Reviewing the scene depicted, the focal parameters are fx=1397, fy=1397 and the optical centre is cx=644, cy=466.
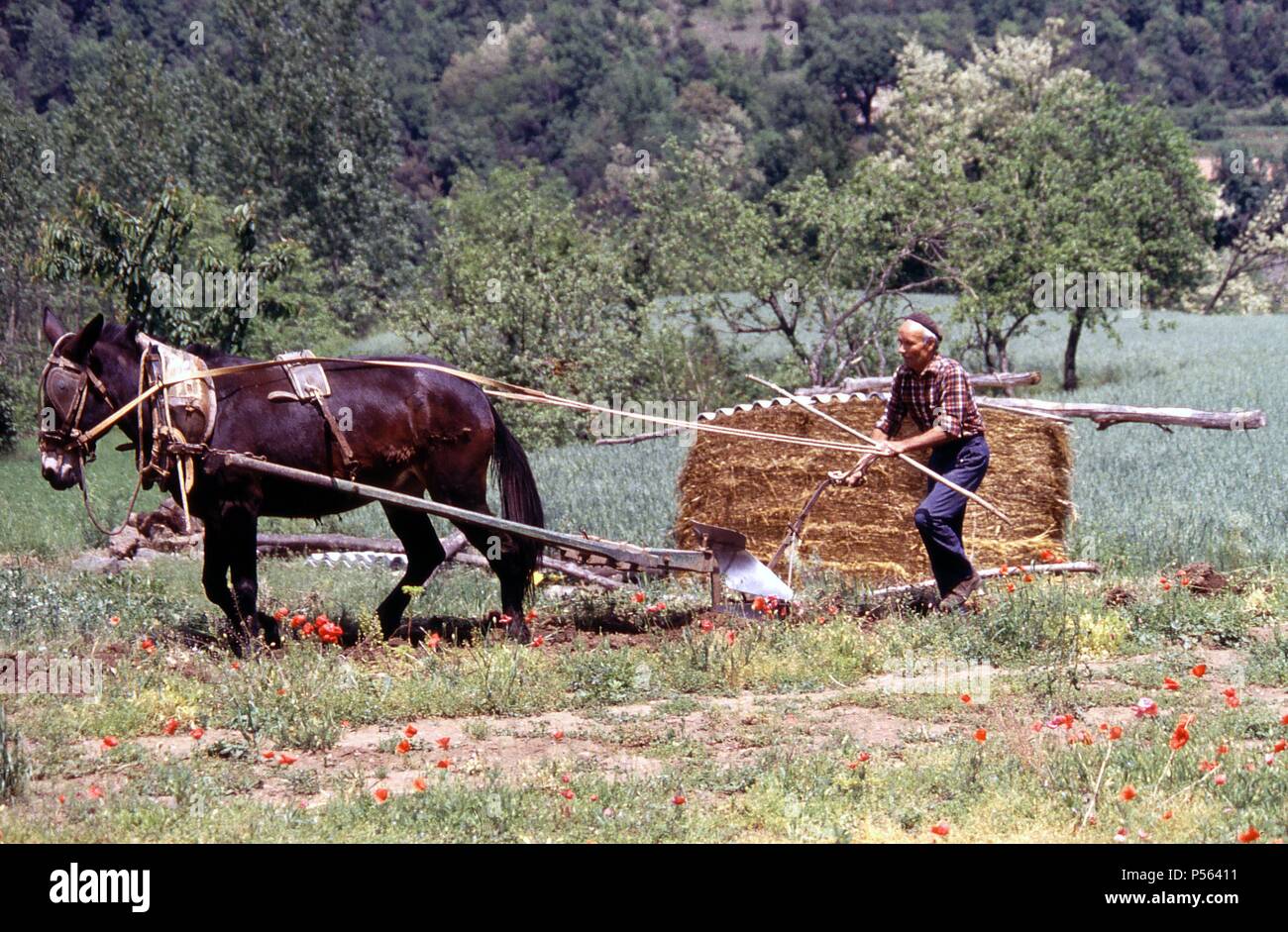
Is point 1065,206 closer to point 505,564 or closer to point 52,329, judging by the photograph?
point 505,564

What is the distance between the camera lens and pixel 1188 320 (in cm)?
4450

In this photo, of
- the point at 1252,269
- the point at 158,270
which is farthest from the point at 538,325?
the point at 1252,269

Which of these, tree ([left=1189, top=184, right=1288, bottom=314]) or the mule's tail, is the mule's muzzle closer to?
the mule's tail

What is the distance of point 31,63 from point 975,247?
4044 centimetres

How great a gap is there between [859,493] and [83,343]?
570 cm

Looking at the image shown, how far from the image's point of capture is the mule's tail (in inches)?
351

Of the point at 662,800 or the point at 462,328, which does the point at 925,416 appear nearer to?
the point at 662,800

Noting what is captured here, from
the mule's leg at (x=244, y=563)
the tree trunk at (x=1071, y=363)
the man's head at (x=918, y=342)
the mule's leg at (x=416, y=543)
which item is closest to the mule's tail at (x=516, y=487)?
the mule's leg at (x=416, y=543)

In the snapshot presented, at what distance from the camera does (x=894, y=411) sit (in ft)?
28.4

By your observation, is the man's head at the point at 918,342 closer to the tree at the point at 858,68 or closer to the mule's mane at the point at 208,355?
the mule's mane at the point at 208,355

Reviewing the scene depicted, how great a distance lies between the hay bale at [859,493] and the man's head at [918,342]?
2075 millimetres

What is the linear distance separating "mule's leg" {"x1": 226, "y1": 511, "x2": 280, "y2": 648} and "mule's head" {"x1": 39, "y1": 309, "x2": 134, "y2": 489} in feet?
2.96

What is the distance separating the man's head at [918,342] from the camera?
825cm
